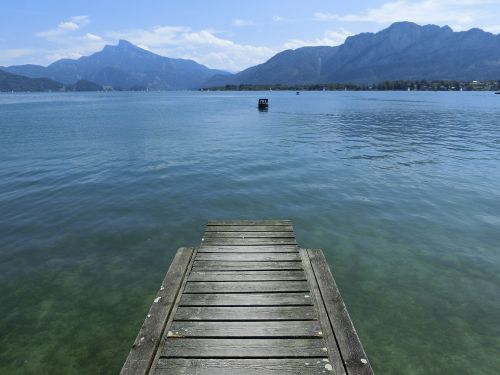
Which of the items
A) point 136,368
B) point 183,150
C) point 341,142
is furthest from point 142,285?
point 341,142

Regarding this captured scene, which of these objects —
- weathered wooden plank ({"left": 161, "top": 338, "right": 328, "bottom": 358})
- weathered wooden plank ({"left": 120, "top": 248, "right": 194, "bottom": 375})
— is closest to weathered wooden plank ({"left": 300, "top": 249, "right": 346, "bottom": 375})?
weathered wooden plank ({"left": 161, "top": 338, "right": 328, "bottom": 358})

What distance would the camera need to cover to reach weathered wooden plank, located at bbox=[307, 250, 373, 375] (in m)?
5.98

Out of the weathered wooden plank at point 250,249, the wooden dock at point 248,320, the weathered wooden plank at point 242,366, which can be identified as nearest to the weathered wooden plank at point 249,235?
the weathered wooden plank at point 250,249

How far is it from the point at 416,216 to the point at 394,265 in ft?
19.6

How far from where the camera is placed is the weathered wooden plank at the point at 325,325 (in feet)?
19.6

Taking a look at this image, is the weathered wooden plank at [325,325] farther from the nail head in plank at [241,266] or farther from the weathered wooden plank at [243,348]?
the nail head in plank at [241,266]

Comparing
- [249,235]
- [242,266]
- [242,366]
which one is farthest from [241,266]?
[242,366]

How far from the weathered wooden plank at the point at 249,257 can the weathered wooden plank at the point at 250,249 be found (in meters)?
0.18

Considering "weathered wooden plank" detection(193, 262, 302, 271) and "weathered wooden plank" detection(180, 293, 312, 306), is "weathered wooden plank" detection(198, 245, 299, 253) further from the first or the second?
"weathered wooden plank" detection(180, 293, 312, 306)

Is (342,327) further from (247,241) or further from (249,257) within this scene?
(247,241)

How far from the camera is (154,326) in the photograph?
689 cm

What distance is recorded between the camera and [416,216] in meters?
17.9

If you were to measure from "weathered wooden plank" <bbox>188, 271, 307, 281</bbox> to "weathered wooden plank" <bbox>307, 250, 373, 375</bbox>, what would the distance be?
1.98ft

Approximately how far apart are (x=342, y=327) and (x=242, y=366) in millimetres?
2231
